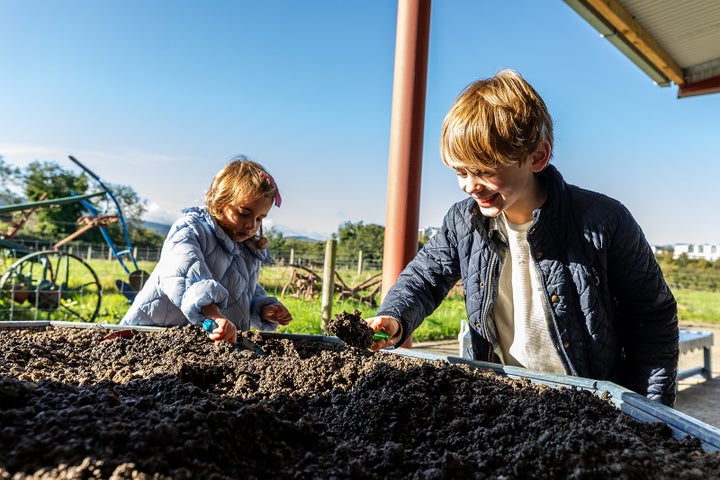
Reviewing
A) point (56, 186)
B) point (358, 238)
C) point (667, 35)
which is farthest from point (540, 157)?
point (56, 186)

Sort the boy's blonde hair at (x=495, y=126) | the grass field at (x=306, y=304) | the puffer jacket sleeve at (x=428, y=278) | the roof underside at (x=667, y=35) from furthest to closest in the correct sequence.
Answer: the grass field at (x=306, y=304)
the roof underside at (x=667, y=35)
the puffer jacket sleeve at (x=428, y=278)
the boy's blonde hair at (x=495, y=126)

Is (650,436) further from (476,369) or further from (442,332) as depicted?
(442,332)

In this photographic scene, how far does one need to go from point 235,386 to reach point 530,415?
659 mm

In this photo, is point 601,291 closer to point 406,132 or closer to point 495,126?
point 495,126

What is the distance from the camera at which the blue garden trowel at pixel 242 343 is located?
162 cm

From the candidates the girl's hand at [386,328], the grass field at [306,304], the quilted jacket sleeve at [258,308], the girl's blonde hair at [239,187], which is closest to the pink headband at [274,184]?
the girl's blonde hair at [239,187]

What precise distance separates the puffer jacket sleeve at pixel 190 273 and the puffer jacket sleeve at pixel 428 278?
573 millimetres

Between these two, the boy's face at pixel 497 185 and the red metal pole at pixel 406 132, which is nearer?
the boy's face at pixel 497 185

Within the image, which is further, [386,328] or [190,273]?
[190,273]

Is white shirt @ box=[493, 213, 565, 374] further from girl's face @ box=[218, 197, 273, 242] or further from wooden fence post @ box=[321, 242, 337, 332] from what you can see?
wooden fence post @ box=[321, 242, 337, 332]

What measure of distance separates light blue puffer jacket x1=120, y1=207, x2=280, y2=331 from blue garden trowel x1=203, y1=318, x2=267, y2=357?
0.09m

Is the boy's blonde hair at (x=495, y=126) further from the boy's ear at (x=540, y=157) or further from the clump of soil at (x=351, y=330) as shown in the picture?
the clump of soil at (x=351, y=330)

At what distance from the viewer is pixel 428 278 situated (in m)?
1.75

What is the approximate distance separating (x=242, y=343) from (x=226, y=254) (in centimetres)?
62
